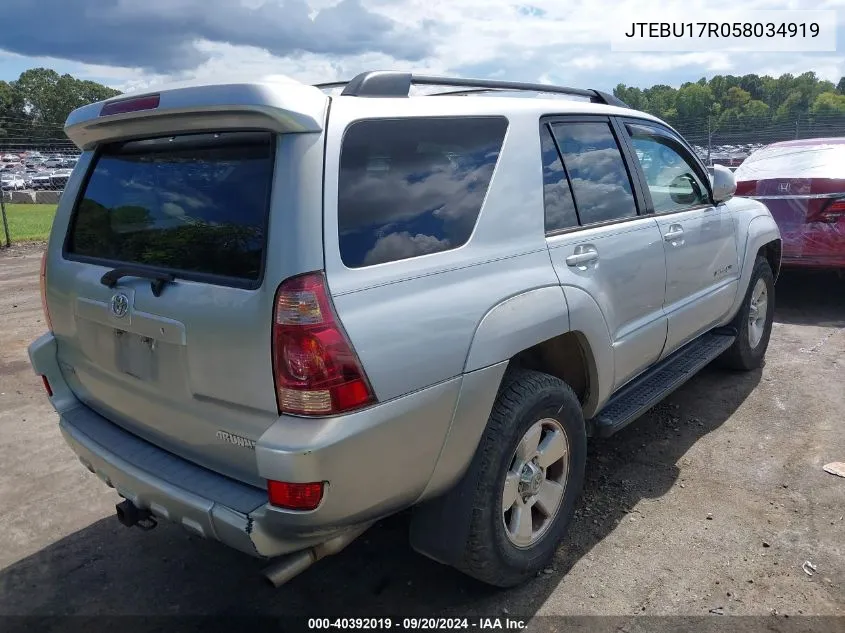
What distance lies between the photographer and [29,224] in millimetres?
17422

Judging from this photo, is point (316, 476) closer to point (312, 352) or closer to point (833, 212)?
point (312, 352)

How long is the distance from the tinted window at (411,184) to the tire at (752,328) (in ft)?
9.85

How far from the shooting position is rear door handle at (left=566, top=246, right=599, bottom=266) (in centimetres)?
288

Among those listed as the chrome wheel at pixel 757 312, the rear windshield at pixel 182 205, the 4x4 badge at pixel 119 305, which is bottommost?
the chrome wheel at pixel 757 312

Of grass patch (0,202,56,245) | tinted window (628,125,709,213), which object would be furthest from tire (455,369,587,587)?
grass patch (0,202,56,245)

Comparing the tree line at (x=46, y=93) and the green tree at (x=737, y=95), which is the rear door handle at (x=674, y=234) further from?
the green tree at (x=737, y=95)

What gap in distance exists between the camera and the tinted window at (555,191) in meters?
2.87

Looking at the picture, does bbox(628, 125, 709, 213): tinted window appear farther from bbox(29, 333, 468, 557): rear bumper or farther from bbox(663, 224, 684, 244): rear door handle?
bbox(29, 333, 468, 557): rear bumper

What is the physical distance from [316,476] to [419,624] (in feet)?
3.29

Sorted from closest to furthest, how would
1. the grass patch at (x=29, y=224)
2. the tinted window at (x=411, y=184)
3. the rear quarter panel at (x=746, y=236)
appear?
the tinted window at (x=411, y=184) → the rear quarter panel at (x=746, y=236) → the grass patch at (x=29, y=224)

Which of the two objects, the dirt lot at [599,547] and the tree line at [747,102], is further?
the tree line at [747,102]

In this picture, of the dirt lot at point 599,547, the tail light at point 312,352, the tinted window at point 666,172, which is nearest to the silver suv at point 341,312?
the tail light at point 312,352

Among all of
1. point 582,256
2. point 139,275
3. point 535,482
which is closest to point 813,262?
point 582,256

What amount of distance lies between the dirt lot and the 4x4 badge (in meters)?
1.24
